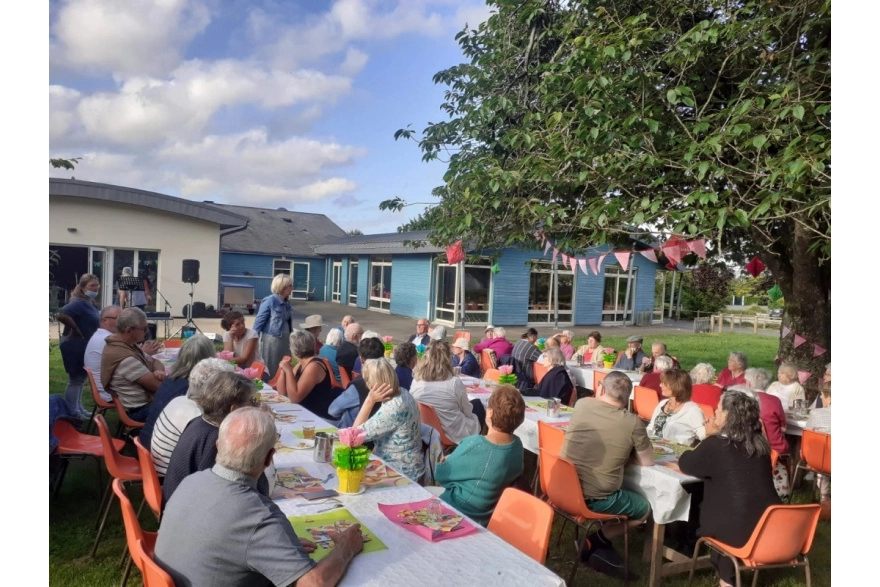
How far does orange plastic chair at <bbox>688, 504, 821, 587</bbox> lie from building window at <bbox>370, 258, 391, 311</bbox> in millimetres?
20555

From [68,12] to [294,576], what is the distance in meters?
5.40

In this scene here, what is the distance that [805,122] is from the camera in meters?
5.22

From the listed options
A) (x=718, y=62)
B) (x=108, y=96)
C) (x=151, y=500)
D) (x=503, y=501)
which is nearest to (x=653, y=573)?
(x=503, y=501)

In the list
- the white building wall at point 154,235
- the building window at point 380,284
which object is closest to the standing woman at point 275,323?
the white building wall at point 154,235

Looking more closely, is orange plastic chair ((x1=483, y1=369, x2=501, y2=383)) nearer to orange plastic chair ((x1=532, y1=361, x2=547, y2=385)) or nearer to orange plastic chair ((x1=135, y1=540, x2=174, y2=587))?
orange plastic chair ((x1=532, y1=361, x2=547, y2=385))

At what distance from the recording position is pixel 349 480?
2.86m

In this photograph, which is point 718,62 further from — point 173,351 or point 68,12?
point 173,351

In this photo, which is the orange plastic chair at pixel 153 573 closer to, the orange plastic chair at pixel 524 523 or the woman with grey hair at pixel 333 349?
the orange plastic chair at pixel 524 523

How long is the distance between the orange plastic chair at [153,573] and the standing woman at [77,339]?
4681 mm

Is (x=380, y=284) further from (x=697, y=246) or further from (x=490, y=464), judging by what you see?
(x=490, y=464)

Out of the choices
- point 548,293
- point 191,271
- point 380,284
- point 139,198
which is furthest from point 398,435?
point 380,284

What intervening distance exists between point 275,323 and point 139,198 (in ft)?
40.4

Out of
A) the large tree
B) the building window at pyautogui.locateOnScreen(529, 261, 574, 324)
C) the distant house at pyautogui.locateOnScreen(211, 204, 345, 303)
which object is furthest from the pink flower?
the distant house at pyautogui.locateOnScreen(211, 204, 345, 303)

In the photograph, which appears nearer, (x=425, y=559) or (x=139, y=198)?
(x=425, y=559)
